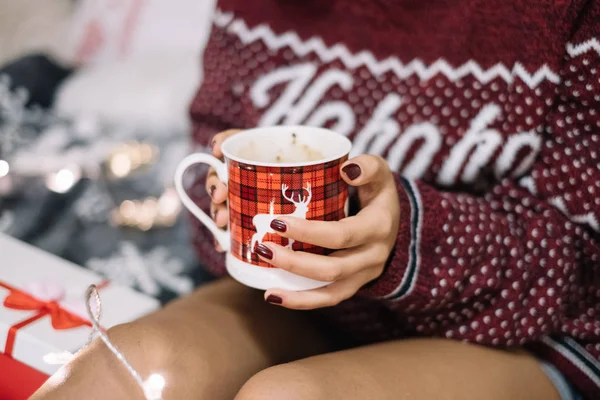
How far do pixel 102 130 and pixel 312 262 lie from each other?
0.89 m

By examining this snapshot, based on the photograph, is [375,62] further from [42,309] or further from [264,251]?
[42,309]

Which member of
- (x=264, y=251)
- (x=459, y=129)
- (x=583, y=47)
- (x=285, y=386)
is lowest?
(x=285, y=386)

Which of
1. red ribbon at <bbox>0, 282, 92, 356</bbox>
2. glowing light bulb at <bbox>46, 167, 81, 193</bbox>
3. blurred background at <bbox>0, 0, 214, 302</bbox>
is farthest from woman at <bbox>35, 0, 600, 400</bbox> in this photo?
glowing light bulb at <bbox>46, 167, 81, 193</bbox>

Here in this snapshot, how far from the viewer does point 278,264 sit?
459 millimetres

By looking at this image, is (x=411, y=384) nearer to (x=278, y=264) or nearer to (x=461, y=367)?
(x=461, y=367)

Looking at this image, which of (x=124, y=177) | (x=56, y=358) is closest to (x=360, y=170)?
(x=56, y=358)

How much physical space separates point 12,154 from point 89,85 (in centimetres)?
26

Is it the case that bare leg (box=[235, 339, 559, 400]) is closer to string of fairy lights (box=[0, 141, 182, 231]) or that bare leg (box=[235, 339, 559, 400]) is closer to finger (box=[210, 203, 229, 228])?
finger (box=[210, 203, 229, 228])

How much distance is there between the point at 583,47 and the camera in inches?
23.5

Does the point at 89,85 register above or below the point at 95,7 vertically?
below

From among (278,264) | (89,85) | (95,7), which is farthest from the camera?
(95,7)

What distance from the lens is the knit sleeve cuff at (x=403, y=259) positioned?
550 mm

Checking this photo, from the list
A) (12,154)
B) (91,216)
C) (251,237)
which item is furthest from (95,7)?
(251,237)

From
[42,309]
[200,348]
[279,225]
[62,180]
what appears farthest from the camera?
[62,180]
